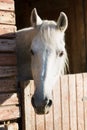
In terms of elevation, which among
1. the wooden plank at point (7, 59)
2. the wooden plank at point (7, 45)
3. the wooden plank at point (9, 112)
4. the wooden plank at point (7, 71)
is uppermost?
the wooden plank at point (7, 45)

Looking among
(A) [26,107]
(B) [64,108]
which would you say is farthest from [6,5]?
(B) [64,108]

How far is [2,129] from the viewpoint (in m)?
3.31

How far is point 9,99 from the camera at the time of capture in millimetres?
3348

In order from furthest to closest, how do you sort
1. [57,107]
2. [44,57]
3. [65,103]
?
[65,103]
[57,107]
[44,57]

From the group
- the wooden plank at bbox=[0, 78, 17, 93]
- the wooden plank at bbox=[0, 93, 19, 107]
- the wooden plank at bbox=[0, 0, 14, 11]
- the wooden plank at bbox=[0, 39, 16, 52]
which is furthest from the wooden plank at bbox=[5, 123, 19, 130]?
the wooden plank at bbox=[0, 0, 14, 11]

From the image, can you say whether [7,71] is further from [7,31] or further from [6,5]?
[6,5]

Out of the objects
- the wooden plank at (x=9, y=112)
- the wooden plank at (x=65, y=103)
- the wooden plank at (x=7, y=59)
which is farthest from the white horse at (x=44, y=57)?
the wooden plank at (x=9, y=112)

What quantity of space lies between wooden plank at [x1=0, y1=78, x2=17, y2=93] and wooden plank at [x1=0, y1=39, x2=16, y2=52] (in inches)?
11.7

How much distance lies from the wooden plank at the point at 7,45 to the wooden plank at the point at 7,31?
0.05 metres

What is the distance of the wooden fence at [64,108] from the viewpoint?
348 centimetres

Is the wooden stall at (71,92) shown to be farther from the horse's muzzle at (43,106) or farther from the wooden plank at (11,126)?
the horse's muzzle at (43,106)

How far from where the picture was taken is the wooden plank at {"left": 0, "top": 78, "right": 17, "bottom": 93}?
3305 mm

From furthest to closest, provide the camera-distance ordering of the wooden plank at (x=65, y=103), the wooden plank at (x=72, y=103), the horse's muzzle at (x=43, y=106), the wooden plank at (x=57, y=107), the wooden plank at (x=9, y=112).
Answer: the wooden plank at (x=72, y=103) → the wooden plank at (x=65, y=103) → the wooden plank at (x=57, y=107) → the wooden plank at (x=9, y=112) → the horse's muzzle at (x=43, y=106)

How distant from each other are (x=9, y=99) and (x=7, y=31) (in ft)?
2.21
